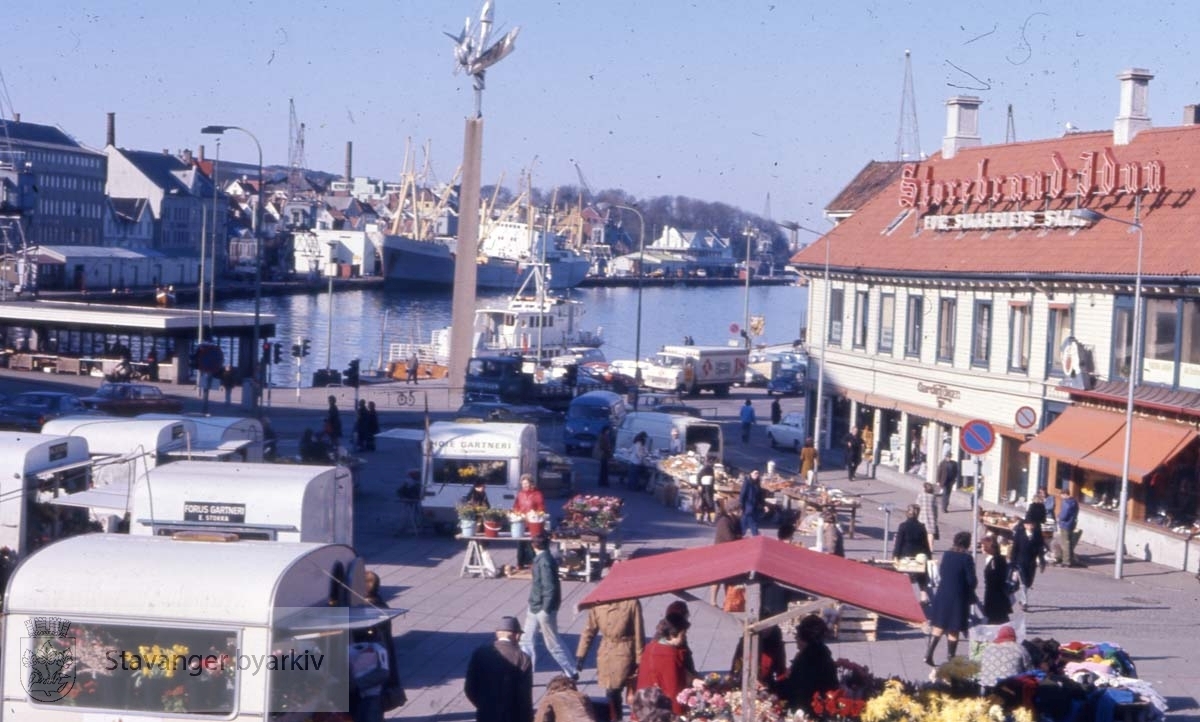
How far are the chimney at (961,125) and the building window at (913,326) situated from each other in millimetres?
5477

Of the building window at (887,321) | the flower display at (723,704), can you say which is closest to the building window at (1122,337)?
the building window at (887,321)

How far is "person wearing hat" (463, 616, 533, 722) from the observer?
9516 millimetres

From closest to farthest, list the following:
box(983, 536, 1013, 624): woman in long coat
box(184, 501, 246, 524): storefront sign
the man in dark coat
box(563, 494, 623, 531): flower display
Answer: box(184, 501, 246, 524): storefront sign → box(983, 536, 1013, 624): woman in long coat → box(563, 494, 623, 531): flower display → the man in dark coat

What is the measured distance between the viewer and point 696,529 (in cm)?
2459

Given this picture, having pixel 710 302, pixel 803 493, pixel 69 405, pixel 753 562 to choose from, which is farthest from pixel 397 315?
pixel 753 562

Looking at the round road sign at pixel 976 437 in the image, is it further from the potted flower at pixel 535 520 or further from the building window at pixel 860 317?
the building window at pixel 860 317

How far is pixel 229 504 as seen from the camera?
1377cm

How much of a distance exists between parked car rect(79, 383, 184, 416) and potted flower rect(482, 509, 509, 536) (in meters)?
19.7

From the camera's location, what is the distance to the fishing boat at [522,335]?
6556 cm

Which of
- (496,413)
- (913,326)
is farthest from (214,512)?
(913,326)

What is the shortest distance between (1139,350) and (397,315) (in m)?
91.8

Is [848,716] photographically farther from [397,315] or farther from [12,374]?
[397,315]

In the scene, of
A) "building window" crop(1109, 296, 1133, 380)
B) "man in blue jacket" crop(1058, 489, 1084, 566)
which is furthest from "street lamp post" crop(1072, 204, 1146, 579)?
"man in blue jacket" crop(1058, 489, 1084, 566)

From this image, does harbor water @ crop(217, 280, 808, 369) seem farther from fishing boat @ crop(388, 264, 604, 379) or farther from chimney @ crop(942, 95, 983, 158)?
chimney @ crop(942, 95, 983, 158)
